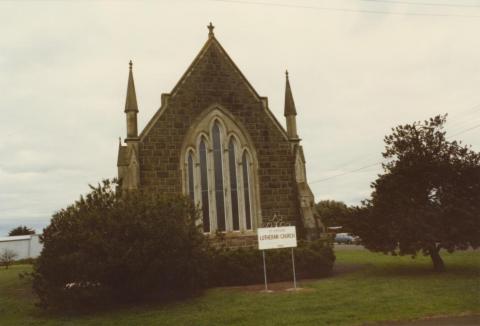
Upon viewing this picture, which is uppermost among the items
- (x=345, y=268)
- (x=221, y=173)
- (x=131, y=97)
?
(x=131, y=97)

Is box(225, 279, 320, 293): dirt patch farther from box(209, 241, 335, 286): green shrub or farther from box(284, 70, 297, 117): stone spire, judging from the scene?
box(284, 70, 297, 117): stone spire

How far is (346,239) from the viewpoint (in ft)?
170

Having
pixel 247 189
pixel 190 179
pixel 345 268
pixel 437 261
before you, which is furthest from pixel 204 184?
pixel 437 261

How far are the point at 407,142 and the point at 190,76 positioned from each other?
9.85 m

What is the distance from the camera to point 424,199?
57.7 ft

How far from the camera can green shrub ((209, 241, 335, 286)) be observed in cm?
1706

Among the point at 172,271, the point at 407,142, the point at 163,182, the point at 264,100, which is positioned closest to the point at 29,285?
the point at 163,182

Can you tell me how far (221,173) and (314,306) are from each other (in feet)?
32.7

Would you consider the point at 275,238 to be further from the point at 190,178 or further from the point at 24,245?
the point at 24,245

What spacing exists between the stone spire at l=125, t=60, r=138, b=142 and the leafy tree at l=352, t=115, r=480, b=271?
1002cm

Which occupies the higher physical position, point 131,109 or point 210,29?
point 210,29

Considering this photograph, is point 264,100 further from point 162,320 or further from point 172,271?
point 162,320

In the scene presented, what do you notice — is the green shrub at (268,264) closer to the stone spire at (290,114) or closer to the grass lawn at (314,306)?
the grass lawn at (314,306)

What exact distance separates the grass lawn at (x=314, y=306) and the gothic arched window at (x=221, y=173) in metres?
4.82
